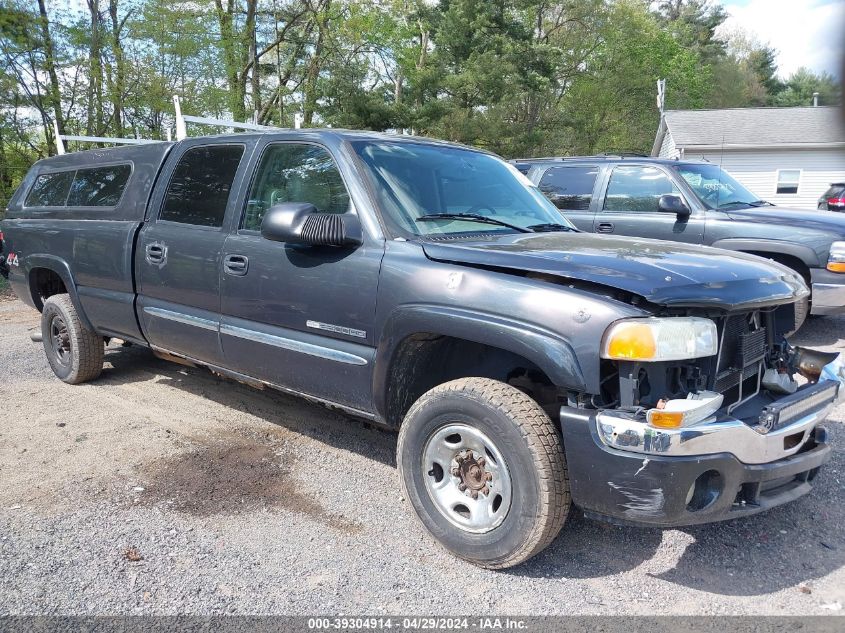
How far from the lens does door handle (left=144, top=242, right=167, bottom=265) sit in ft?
14.3

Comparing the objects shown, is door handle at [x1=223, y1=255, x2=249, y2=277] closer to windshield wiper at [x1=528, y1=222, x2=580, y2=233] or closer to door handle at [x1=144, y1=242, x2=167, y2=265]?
door handle at [x1=144, y1=242, x2=167, y2=265]

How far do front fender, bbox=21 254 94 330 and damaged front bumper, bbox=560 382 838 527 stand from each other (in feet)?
13.7

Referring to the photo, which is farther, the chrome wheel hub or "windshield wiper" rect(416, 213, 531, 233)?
"windshield wiper" rect(416, 213, 531, 233)

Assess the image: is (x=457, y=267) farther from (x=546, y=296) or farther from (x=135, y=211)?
(x=135, y=211)

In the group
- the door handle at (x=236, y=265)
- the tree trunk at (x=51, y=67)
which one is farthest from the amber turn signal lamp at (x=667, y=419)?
the tree trunk at (x=51, y=67)

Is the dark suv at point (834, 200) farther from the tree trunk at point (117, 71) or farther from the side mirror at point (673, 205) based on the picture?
the tree trunk at point (117, 71)

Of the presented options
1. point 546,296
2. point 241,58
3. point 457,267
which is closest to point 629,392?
point 546,296

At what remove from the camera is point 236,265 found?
3881mm

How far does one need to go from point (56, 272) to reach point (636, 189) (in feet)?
19.3

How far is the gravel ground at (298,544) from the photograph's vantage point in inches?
106

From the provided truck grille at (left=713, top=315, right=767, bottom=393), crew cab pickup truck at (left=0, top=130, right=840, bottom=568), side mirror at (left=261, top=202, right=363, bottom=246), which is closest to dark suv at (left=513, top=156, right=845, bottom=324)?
crew cab pickup truck at (left=0, top=130, right=840, bottom=568)

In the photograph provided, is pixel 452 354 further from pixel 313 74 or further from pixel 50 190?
pixel 313 74

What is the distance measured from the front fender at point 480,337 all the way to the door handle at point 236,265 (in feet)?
3.62

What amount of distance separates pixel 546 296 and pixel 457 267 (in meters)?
0.49
